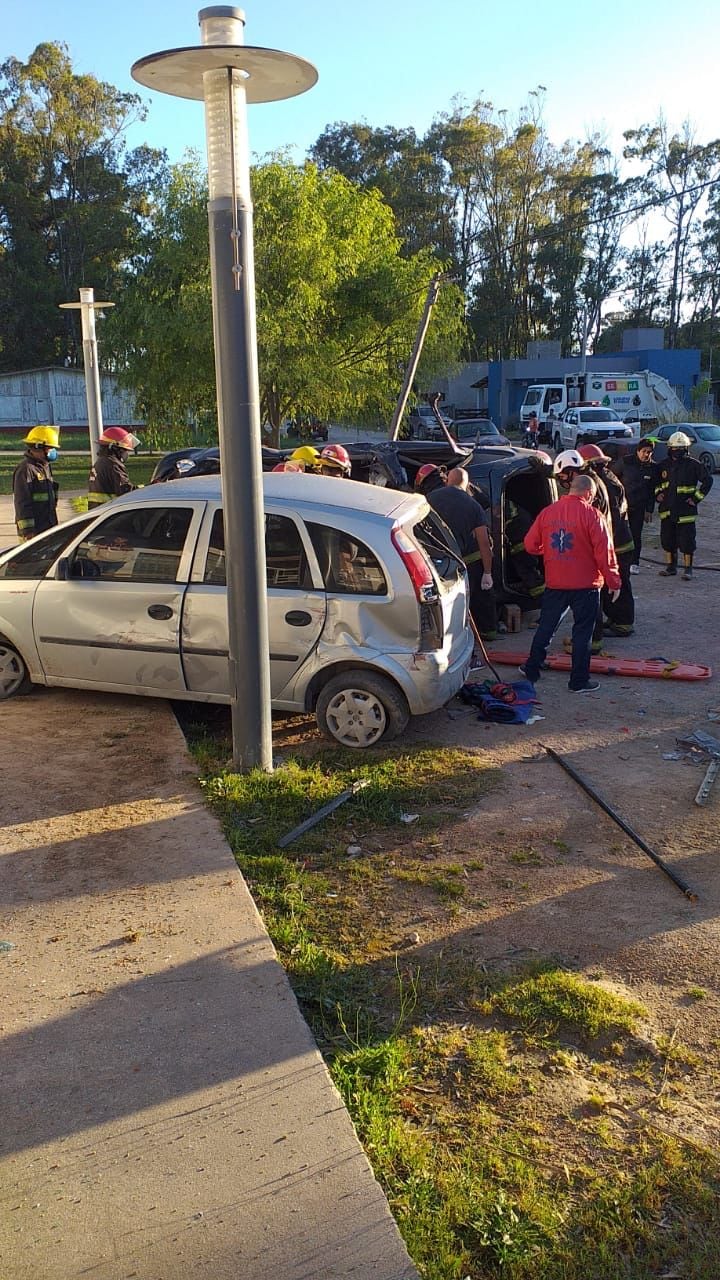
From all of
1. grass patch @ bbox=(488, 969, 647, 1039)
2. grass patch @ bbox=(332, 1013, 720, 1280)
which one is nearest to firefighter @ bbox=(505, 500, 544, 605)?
grass patch @ bbox=(488, 969, 647, 1039)

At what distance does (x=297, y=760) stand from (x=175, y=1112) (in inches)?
129

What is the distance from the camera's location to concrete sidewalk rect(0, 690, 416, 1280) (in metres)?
2.75

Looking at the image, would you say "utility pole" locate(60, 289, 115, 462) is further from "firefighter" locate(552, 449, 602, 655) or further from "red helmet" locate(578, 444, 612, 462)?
"firefighter" locate(552, 449, 602, 655)

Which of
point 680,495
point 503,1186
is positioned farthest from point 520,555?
point 503,1186

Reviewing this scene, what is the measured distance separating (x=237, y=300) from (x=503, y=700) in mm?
3468

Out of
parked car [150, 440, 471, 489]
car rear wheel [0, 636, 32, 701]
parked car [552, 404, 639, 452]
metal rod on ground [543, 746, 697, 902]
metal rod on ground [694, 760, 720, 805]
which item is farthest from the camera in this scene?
parked car [552, 404, 639, 452]

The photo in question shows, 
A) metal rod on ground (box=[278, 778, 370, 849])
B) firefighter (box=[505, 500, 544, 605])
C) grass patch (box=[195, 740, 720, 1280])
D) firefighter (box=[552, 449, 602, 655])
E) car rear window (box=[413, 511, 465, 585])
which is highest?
firefighter (box=[552, 449, 602, 655])

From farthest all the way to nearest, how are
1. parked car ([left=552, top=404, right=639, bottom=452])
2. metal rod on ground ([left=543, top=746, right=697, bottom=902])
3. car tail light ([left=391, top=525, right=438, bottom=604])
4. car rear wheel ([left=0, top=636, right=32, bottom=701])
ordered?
parked car ([left=552, top=404, right=639, bottom=452]) < car rear wheel ([left=0, top=636, right=32, bottom=701]) < car tail light ([left=391, top=525, right=438, bottom=604]) < metal rod on ground ([left=543, top=746, right=697, bottom=902])

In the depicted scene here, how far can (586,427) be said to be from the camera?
3488 cm

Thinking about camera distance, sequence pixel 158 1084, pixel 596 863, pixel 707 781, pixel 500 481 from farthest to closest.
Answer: pixel 500 481 → pixel 707 781 → pixel 596 863 → pixel 158 1084

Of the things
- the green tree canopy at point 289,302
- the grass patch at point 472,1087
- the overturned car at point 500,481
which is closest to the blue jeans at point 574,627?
the overturned car at point 500,481

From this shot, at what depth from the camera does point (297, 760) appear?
21.1 ft

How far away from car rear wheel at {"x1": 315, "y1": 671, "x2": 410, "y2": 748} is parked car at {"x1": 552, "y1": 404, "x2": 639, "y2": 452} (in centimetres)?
2813

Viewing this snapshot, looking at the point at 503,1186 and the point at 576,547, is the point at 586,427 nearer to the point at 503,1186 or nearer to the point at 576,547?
the point at 576,547
